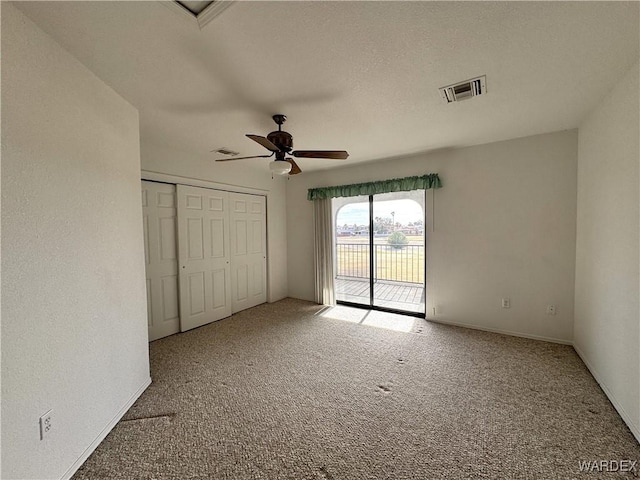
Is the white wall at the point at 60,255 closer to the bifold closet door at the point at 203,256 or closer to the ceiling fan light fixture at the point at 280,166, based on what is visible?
the ceiling fan light fixture at the point at 280,166

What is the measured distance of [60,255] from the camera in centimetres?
133

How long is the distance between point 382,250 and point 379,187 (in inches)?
69.7

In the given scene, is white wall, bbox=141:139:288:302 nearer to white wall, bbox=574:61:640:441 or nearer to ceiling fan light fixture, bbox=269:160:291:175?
ceiling fan light fixture, bbox=269:160:291:175

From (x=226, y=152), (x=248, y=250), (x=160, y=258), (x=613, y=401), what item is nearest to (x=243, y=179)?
(x=226, y=152)

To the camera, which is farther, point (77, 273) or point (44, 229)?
point (77, 273)

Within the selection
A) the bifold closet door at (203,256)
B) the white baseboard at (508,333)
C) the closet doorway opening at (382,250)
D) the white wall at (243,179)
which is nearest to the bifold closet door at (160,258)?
the bifold closet door at (203,256)

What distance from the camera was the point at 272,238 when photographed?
14.9ft

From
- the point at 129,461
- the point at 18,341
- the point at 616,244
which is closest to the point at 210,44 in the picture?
the point at 18,341

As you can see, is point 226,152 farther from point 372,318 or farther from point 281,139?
point 372,318

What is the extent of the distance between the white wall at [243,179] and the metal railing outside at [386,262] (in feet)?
4.04

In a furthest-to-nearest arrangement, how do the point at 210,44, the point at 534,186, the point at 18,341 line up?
the point at 534,186
the point at 210,44
the point at 18,341

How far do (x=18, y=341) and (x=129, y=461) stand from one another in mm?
925

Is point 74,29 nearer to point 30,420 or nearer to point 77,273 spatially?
point 77,273

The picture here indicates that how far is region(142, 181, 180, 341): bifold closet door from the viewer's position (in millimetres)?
2898
